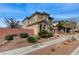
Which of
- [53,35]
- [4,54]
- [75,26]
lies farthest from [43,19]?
[4,54]

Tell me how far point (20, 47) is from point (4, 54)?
0.65 ft

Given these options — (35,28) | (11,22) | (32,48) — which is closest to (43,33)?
(35,28)

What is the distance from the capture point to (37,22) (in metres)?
2.28

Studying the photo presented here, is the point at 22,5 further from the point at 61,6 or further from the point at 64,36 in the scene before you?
the point at 64,36

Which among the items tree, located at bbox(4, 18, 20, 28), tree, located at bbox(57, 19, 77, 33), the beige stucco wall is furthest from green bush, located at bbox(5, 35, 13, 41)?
tree, located at bbox(57, 19, 77, 33)

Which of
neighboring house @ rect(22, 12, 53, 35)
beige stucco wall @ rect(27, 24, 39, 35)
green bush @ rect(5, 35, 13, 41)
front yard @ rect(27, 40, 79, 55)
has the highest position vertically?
neighboring house @ rect(22, 12, 53, 35)

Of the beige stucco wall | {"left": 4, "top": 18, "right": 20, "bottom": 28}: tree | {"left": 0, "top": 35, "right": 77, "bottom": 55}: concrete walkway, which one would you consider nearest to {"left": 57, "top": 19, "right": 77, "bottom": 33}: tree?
{"left": 0, "top": 35, "right": 77, "bottom": 55}: concrete walkway

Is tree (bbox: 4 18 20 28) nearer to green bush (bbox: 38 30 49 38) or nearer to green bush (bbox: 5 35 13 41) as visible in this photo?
green bush (bbox: 5 35 13 41)

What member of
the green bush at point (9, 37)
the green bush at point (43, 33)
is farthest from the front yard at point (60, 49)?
the green bush at point (9, 37)

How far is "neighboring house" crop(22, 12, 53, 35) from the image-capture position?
88.1 inches

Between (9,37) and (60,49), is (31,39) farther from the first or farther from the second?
(60,49)

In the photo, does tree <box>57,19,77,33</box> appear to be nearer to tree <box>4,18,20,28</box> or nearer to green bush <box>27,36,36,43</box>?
green bush <box>27,36,36,43</box>

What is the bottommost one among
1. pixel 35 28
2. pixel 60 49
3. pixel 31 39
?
pixel 60 49

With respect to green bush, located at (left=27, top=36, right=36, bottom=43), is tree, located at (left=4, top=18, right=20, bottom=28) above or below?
above
